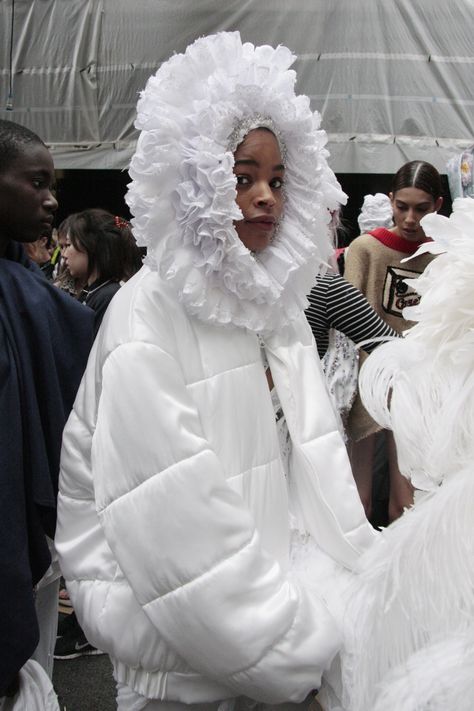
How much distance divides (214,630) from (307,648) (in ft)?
0.58

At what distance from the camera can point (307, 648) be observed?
1.30 metres

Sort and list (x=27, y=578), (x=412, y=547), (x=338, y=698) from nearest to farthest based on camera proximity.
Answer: (x=412, y=547) < (x=338, y=698) < (x=27, y=578)

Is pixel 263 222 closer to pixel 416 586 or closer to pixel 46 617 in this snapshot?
pixel 416 586

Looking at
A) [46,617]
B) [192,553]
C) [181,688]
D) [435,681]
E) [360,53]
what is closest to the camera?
[435,681]

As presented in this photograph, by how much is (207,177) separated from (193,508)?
2.23ft

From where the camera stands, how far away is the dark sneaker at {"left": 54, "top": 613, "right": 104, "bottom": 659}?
3176 mm

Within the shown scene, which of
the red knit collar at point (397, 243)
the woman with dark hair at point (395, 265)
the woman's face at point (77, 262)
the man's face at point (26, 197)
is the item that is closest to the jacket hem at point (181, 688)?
the man's face at point (26, 197)

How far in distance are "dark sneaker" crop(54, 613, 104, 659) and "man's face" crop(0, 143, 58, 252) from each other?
203 cm

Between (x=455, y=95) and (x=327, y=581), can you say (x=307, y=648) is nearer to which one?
(x=327, y=581)

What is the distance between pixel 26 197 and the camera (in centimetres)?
181

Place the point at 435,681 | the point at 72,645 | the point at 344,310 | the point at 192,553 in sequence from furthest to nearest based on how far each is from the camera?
the point at 72,645 < the point at 344,310 < the point at 192,553 < the point at 435,681

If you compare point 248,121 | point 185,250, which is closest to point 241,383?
point 185,250

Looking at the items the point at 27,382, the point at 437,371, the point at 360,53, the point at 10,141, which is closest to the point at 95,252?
the point at 10,141

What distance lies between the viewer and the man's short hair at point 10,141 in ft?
5.92
